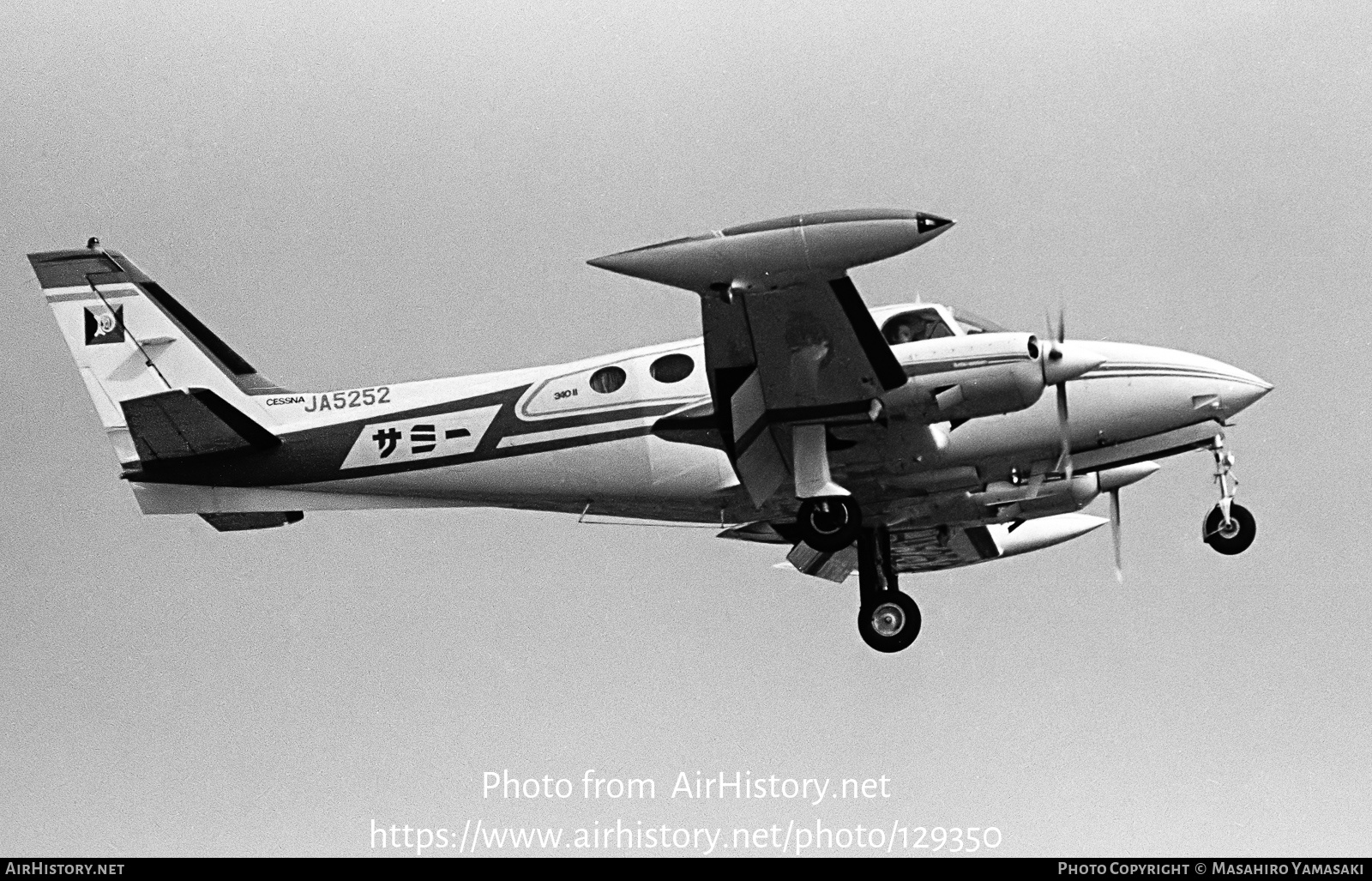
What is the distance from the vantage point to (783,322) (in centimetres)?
1652

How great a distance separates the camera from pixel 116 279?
2034 cm

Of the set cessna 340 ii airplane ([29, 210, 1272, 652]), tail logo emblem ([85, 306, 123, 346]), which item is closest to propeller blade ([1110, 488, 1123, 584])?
cessna 340 ii airplane ([29, 210, 1272, 652])

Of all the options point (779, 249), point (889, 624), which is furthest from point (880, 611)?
point (779, 249)

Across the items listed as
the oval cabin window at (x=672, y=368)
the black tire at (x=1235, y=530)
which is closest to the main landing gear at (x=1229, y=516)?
the black tire at (x=1235, y=530)

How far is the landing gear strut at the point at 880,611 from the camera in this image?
19.4 metres

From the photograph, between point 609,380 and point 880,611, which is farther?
point 880,611

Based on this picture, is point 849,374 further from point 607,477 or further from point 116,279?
point 116,279

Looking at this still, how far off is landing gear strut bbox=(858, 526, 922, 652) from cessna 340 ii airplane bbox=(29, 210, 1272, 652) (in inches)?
0.9

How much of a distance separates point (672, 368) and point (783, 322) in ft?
7.55

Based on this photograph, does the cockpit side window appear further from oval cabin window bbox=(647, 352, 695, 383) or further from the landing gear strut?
the landing gear strut

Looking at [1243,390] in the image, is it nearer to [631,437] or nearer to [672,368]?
[672,368]

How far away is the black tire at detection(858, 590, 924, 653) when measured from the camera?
19391mm

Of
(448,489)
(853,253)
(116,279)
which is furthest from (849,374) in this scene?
(116,279)

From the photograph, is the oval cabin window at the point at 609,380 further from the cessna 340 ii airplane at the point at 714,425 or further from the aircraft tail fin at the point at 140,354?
the aircraft tail fin at the point at 140,354
